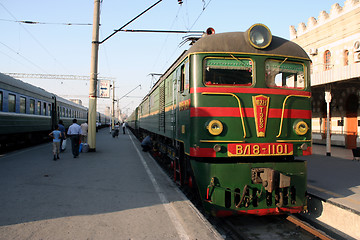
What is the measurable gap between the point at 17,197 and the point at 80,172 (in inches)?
114

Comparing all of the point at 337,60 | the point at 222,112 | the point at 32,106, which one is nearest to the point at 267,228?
the point at 222,112

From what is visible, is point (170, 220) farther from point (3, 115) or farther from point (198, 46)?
point (3, 115)

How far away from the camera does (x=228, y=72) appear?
5.28 m

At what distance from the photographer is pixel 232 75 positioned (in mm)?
5301

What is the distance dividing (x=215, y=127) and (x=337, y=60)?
15557mm

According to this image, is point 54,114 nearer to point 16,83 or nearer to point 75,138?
point 16,83

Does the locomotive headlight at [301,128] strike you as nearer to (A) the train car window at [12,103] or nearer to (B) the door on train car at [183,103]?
A: (B) the door on train car at [183,103]

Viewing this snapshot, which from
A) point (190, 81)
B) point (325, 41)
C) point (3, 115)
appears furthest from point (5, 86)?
point (325, 41)

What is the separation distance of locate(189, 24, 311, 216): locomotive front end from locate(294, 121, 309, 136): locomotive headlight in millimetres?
19

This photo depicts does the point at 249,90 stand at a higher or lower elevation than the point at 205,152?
higher

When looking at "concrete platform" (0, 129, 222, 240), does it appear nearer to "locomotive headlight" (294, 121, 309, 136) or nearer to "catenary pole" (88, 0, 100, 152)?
"locomotive headlight" (294, 121, 309, 136)

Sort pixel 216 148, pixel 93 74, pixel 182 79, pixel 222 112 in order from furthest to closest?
pixel 93 74, pixel 182 79, pixel 222 112, pixel 216 148

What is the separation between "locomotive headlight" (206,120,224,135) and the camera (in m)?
4.99

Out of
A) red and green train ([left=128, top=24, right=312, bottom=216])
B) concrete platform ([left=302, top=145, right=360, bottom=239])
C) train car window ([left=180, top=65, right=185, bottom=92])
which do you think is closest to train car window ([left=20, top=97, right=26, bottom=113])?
train car window ([left=180, top=65, right=185, bottom=92])
